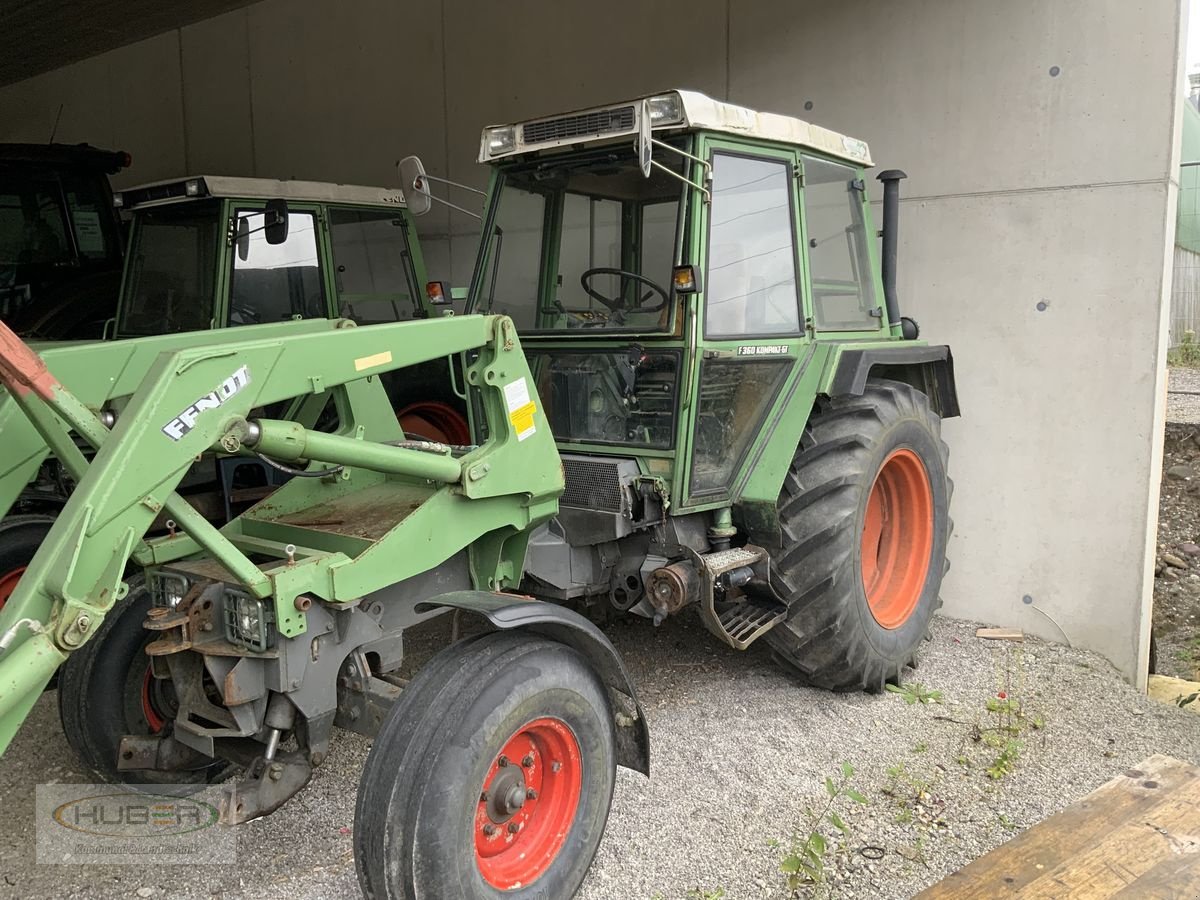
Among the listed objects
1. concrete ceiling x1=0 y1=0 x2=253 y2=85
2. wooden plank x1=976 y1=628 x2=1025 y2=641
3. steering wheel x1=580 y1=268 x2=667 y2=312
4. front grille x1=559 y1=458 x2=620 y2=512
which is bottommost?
wooden plank x1=976 y1=628 x2=1025 y2=641

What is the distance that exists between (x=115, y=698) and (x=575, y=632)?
5.04 feet

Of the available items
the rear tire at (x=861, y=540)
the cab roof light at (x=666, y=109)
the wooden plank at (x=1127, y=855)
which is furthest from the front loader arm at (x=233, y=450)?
the wooden plank at (x=1127, y=855)

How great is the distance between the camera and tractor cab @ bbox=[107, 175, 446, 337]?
5.28 m

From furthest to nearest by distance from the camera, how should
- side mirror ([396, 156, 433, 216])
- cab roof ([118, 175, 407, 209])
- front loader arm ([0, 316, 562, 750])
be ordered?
cab roof ([118, 175, 407, 209]) < side mirror ([396, 156, 433, 216]) < front loader arm ([0, 316, 562, 750])

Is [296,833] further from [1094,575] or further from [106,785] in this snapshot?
[1094,575]

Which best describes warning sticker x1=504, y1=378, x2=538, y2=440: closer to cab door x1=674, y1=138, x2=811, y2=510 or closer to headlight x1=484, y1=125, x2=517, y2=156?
cab door x1=674, y1=138, x2=811, y2=510

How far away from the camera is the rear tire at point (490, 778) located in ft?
7.29

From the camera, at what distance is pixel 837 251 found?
405cm

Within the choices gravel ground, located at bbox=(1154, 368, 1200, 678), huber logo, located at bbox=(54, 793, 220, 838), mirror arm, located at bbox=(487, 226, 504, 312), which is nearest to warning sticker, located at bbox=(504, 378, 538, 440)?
mirror arm, located at bbox=(487, 226, 504, 312)

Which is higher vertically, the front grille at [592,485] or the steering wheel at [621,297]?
the steering wheel at [621,297]

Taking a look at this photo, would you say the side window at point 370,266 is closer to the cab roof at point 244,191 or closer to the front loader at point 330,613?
the cab roof at point 244,191

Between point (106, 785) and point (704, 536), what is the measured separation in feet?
7.34

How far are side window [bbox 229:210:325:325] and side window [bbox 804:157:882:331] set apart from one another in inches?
120

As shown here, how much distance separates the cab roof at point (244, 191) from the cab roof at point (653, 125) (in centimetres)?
233
